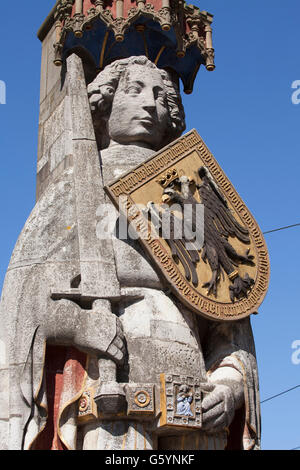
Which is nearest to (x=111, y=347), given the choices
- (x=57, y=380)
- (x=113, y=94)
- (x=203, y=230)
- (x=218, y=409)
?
(x=57, y=380)

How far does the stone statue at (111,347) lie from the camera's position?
22.3 ft

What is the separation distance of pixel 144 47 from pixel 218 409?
4265 mm

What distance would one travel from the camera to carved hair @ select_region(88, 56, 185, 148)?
8531mm

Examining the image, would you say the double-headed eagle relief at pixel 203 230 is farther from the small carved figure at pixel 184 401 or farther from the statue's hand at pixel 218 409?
the small carved figure at pixel 184 401

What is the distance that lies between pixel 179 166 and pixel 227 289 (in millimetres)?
1214

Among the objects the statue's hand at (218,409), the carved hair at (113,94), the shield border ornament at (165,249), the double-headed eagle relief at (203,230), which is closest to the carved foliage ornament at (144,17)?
the carved hair at (113,94)

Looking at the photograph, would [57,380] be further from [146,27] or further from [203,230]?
[146,27]

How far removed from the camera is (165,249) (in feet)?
24.3

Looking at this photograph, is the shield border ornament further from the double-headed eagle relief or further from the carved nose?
the carved nose

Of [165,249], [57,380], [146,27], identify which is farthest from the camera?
[146,27]

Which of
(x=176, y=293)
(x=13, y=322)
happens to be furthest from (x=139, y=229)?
(x=13, y=322)

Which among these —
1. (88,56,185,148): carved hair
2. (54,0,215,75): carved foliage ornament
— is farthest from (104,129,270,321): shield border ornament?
(54,0,215,75): carved foliage ornament

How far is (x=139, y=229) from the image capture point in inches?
289
